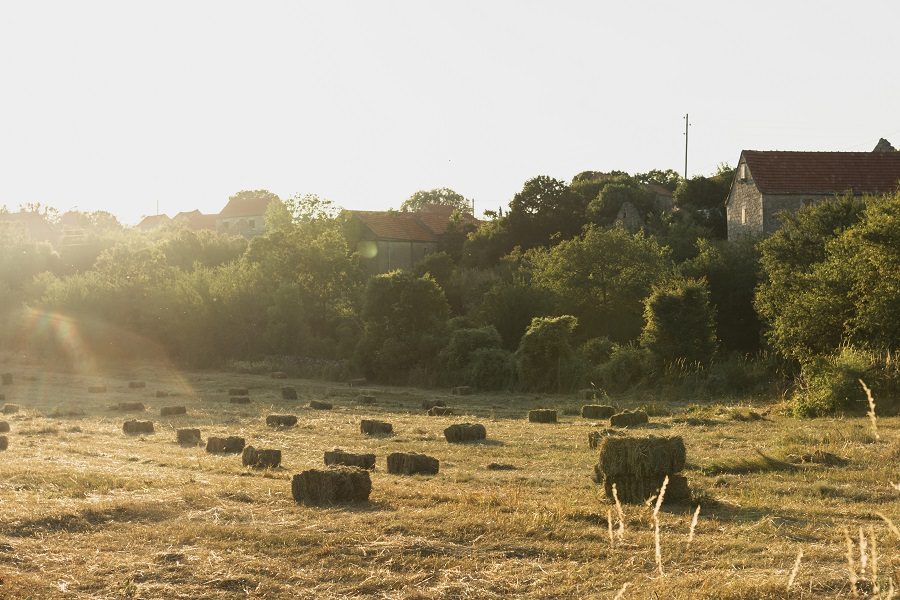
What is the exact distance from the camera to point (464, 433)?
839 inches

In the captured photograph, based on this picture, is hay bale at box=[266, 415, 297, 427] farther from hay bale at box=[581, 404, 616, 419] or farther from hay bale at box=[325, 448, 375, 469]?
hay bale at box=[325, 448, 375, 469]

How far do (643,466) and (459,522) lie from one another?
2.87 meters

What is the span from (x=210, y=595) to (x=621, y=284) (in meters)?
32.6

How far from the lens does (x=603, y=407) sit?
26172mm

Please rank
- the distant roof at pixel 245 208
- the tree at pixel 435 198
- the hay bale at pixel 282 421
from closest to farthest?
the hay bale at pixel 282 421
the distant roof at pixel 245 208
the tree at pixel 435 198

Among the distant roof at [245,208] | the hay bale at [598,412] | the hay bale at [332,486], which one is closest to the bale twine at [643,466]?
the hay bale at [332,486]

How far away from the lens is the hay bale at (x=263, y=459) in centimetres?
1683

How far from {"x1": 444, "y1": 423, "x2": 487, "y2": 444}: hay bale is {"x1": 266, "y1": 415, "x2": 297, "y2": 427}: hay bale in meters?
4.90

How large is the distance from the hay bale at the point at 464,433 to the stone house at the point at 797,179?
33.6 m

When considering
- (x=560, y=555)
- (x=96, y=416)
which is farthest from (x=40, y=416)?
(x=560, y=555)

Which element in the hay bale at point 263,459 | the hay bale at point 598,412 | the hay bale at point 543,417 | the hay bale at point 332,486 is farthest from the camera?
the hay bale at point 598,412

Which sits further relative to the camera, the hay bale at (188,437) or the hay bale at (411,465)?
Answer: the hay bale at (188,437)

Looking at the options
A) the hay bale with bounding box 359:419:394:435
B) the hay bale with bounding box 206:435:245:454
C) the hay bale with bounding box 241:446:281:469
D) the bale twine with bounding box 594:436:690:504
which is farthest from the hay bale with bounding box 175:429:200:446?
the bale twine with bounding box 594:436:690:504

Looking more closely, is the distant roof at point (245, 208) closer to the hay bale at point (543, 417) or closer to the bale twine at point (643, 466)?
the hay bale at point (543, 417)
